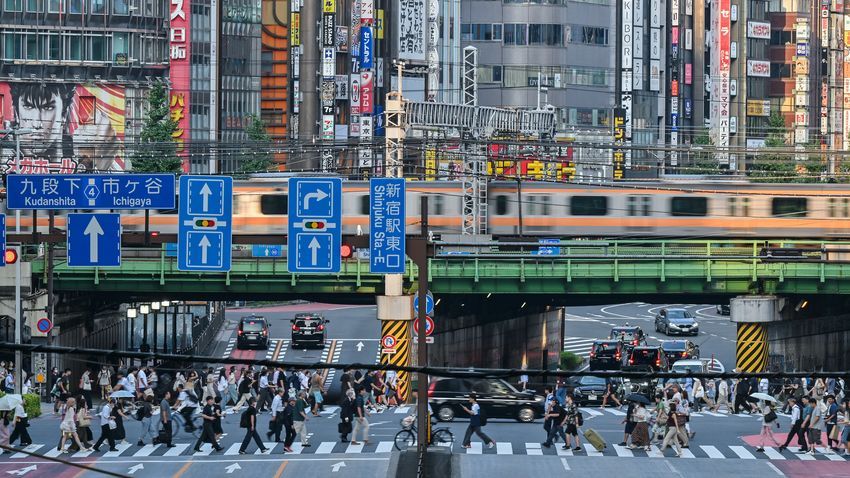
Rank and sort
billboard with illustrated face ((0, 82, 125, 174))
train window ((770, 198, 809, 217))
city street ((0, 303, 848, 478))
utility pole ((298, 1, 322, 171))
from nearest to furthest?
city street ((0, 303, 848, 478)), train window ((770, 198, 809, 217)), billboard with illustrated face ((0, 82, 125, 174)), utility pole ((298, 1, 322, 171))

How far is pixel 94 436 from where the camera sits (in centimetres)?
4375

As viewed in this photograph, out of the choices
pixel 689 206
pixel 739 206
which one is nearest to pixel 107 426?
pixel 689 206

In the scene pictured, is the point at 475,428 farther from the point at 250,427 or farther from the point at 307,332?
the point at 307,332

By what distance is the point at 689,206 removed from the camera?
64062 millimetres

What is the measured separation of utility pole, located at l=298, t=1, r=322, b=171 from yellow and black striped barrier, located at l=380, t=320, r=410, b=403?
Answer: 222 ft

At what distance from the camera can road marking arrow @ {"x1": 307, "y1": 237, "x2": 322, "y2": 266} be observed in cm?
3941

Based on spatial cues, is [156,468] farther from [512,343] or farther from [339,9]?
[339,9]

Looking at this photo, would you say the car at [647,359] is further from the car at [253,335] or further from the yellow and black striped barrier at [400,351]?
the car at [253,335]

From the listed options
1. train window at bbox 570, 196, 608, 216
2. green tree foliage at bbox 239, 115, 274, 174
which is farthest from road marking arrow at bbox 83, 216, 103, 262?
green tree foliage at bbox 239, 115, 274, 174

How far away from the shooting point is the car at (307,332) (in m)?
84.1

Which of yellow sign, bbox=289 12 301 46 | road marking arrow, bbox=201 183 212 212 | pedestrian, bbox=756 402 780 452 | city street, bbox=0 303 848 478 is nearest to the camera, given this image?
city street, bbox=0 303 848 478

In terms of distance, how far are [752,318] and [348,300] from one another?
19.8 meters

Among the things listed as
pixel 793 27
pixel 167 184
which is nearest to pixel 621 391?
pixel 167 184

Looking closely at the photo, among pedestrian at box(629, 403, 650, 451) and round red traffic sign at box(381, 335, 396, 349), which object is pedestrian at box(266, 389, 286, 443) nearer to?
pedestrian at box(629, 403, 650, 451)
